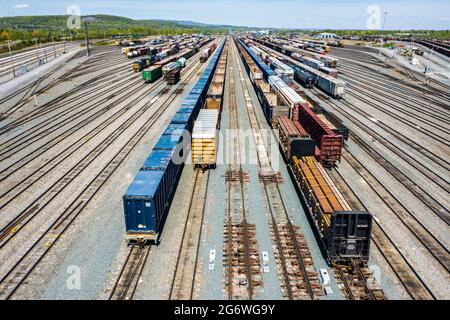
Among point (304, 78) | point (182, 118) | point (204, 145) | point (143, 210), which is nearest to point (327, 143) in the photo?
point (204, 145)

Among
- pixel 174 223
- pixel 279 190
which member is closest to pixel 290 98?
pixel 279 190

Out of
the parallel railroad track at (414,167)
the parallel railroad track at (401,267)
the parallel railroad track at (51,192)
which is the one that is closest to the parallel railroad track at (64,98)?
the parallel railroad track at (51,192)

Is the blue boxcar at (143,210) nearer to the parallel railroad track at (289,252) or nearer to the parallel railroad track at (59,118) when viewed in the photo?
the parallel railroad track at (289,252)

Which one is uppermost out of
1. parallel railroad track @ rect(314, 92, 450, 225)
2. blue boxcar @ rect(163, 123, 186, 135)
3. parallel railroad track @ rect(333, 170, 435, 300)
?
blue boxcar @ rect(163, 123, 186, 135)

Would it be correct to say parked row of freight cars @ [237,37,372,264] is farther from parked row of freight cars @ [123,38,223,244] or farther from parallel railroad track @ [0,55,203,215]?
parallel railroad track @ [0,55,203,215]

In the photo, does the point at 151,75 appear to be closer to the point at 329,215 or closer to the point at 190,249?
the point at 190,249

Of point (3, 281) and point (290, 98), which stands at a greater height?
point (290, 98)

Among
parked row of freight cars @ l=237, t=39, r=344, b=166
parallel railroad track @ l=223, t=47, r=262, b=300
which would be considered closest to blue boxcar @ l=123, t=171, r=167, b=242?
parallel railroad track @ l=223, t=47, r=262, b=300
